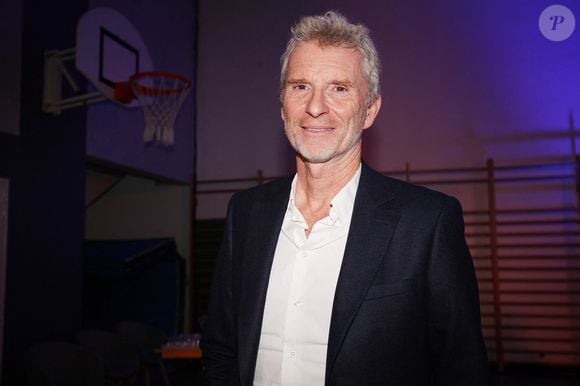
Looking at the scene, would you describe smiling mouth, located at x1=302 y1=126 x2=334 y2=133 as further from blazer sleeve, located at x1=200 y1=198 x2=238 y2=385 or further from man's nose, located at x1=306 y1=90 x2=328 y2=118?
blazer sleeve, located at x1=200 y1=198 x2=238 y2=385

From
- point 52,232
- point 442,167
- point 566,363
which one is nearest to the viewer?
point 52,232

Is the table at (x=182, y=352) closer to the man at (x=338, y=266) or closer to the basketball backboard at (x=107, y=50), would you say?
the basketball backboard at (x=107, y=50)

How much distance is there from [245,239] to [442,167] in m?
5.66

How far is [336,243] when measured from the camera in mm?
1387

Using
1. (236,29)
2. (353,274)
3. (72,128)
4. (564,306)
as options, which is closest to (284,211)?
(353,274)

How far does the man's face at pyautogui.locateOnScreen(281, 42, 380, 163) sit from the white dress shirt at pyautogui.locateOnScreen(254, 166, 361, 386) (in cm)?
15

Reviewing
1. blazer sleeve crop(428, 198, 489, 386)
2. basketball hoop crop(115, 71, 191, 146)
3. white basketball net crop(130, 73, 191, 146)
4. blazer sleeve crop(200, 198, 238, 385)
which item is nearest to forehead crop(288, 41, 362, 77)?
blazer sleeve crop(428, 198, 489, 386)

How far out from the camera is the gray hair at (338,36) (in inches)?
55.2

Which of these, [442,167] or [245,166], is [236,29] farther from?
[442,167]

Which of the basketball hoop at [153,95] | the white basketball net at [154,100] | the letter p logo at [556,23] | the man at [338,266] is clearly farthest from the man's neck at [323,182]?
the letter p logo at [556,23]

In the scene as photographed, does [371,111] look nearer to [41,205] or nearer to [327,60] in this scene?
[327,60]

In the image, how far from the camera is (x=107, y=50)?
494 cm

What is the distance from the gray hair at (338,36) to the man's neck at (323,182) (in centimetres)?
25

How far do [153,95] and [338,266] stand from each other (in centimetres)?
467
